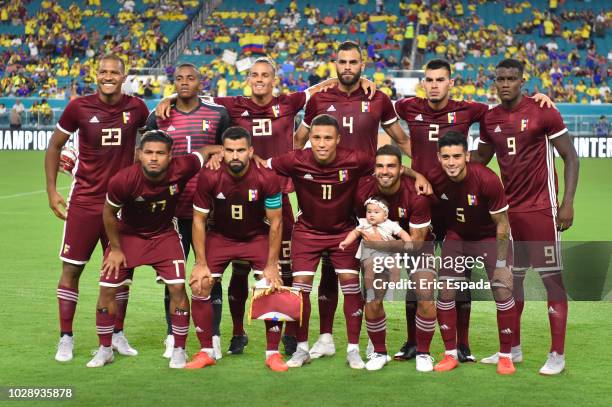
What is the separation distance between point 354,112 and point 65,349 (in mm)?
3028

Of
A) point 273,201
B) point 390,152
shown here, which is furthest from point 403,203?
point 273,201

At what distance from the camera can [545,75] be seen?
3669 centimetres

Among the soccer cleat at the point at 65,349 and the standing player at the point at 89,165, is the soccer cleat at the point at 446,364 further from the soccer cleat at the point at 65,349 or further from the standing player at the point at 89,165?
the soccer cleat at the point at 65,349

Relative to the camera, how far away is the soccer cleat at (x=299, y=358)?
24.8 ft

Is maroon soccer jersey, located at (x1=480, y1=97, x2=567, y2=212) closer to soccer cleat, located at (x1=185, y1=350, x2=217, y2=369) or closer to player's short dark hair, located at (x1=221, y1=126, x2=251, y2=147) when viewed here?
player's short dark hair, located at (x1=221, y1=126, x2=251, y2=147)

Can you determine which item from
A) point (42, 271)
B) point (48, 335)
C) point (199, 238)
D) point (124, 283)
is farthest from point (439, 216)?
point (42, 271)

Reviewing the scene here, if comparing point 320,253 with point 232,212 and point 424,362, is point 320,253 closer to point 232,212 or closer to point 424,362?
point 232,212

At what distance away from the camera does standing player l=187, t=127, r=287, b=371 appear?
24.6 ft

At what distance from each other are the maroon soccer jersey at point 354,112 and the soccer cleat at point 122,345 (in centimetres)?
238

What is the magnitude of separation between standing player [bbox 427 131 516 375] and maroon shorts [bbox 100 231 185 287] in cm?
203

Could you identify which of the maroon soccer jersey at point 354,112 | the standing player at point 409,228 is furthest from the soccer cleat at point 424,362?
the maroon soccer jersey at point 354,112

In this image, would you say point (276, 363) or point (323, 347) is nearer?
point (276, 363)

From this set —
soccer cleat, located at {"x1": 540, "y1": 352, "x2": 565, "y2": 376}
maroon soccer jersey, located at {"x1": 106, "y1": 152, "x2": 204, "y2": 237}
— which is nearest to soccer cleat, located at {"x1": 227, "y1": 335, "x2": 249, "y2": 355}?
maroon soccer jersey, located at {"x1": 106, "y1": 152, "x2": 204, "y2": 237}

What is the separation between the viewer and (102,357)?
7578 millimetres
